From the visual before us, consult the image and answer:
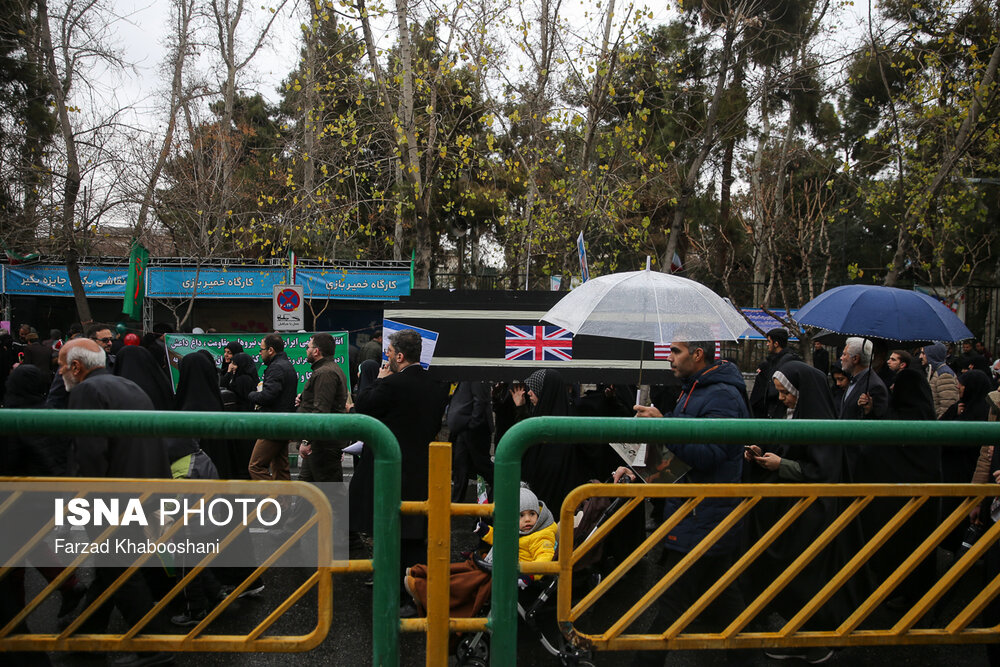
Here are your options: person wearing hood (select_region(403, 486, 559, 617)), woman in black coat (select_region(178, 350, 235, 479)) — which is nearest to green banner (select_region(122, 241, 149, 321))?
woman in black coat (select_region(178, 350, 235, 479))

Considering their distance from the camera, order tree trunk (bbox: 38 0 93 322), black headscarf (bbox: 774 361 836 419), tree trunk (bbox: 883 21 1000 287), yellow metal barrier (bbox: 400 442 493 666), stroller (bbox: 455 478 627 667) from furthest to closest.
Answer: tree trunk (bbox: 38 0 93 322)
tree trunk (bbox: 883 21 1000 287)
black headscarf (bbox: 774 361 836 419)
stroller (bbox: 455 478 627 667)
yellow metal barrier (bbox: 400 442 493 666)

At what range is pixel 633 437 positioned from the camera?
7.22ft

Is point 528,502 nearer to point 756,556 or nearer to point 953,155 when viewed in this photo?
point 756,556

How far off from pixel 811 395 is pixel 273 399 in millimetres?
4893

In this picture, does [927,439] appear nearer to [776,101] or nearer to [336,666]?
[336,666]

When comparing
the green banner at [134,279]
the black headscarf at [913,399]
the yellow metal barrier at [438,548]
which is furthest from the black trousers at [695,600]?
the green banner at [134,279]

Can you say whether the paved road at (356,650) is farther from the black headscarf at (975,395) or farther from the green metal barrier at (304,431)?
the black headscarf at (975,395)

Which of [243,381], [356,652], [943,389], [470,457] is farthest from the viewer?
[943,389]

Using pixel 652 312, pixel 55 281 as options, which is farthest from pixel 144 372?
pixel 55 281

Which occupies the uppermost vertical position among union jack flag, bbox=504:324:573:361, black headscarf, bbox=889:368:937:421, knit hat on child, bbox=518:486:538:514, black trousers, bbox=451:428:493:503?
union jack flag, bbox=504:324:573:361

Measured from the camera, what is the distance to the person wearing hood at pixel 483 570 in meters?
3.53

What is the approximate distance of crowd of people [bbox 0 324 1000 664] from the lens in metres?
3.40

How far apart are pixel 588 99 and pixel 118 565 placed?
891cm

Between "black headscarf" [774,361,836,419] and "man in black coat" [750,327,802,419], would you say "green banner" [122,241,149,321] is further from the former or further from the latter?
"black headscarf" [774,361,836,419]
